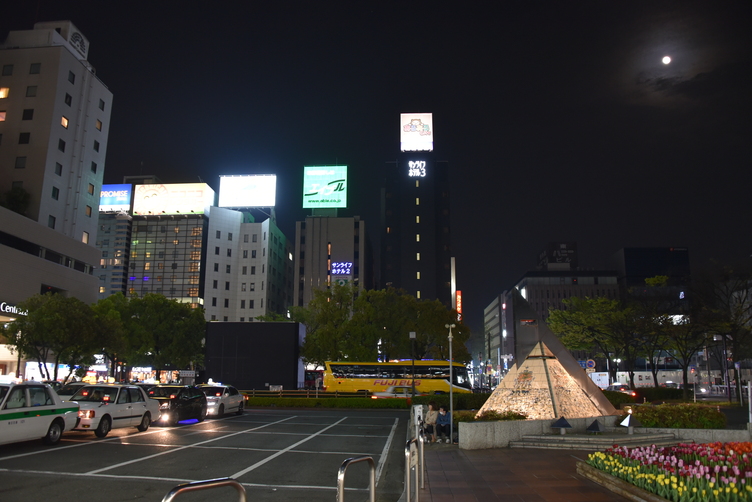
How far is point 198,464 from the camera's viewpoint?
12.5 m

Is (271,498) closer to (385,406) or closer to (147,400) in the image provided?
(147,400)

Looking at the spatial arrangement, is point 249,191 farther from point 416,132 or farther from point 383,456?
point 383,456

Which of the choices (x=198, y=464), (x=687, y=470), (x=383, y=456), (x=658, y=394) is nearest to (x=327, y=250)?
(x=658, y=394)

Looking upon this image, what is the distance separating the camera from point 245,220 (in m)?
100

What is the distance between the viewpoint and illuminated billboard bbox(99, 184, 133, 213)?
97.3m

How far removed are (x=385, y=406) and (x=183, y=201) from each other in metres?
70.0

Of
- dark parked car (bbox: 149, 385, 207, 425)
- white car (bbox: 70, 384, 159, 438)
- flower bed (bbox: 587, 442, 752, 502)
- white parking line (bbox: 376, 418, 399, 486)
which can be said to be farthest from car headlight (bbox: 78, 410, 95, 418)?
flower bed (bbox: 587, 442, 752, 502)

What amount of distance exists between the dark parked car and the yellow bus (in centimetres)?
2005

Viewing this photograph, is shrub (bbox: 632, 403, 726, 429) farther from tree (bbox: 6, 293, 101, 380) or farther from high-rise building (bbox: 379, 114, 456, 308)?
high-rise building (bbox: 379, 114, 456, 308)

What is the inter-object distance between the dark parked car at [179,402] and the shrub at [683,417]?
1762 cm

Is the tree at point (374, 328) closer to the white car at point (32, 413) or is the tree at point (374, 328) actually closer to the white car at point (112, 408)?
the white car at point (112, 408)

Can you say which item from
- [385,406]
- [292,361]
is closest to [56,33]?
[292,361]

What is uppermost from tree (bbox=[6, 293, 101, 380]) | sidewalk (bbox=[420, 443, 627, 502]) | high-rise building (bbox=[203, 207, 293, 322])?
high-rise building (bbox=[203, 207, 293, 322])

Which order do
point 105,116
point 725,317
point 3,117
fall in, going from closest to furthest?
point 725,317 < point 3,117 < point 105,116
